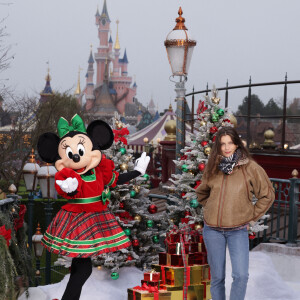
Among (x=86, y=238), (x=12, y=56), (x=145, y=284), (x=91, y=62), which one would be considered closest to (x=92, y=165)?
(x=86, y=238)

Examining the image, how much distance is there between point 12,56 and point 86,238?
12.1 metres

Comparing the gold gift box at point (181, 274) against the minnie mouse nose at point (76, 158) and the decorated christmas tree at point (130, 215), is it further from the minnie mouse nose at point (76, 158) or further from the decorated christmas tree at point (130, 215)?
the minnie mouse nose at point (76, 158)

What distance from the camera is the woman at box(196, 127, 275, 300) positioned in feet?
15.5

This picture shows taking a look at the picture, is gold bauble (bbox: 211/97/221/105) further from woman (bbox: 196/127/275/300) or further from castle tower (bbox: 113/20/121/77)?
castle tower (bbox: 113/20/121/77)

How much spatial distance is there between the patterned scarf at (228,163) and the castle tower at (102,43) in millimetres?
133199

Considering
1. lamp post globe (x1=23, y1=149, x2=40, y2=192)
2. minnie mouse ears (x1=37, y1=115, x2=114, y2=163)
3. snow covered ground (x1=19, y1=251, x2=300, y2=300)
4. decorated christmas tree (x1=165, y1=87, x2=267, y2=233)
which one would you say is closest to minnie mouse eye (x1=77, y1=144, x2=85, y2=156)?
minnie mouse ears (x1=37, y1=115, x2=114, y2=163)

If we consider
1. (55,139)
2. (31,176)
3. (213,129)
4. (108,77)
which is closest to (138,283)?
(213,129)

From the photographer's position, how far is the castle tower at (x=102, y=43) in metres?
139

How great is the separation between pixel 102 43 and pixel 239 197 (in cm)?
14440

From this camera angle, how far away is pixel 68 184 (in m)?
5.20

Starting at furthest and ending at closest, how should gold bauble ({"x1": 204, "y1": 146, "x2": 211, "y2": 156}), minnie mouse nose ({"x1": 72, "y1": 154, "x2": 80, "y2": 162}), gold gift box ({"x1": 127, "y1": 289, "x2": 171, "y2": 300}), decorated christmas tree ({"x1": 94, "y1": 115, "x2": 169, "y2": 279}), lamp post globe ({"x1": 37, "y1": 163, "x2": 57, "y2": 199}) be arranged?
lamp post globe ({"x1": 37, "y1": 163, "x2": 57, "y2": 199})
gold bauble ({"x1": 204, "y1": 146, "x2": 211, "y2": 156})
decorated christmas tree ({"x1": 94, "y1": 115, "x2": 169, "y2": 279})
gold gift box ({"x1": 127, "y1": 289, "x2": 171, "y2": 300})
minnie mouse nose ({"x1": 72, "y1": 154, "x2": 80, "y2": 162})

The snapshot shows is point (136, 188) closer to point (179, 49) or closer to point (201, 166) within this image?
point (201, 166)

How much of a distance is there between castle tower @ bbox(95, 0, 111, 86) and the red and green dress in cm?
13253

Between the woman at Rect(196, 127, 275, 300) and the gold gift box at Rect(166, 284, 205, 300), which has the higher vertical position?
the woman at Rect(196, 127, 275, 300)
